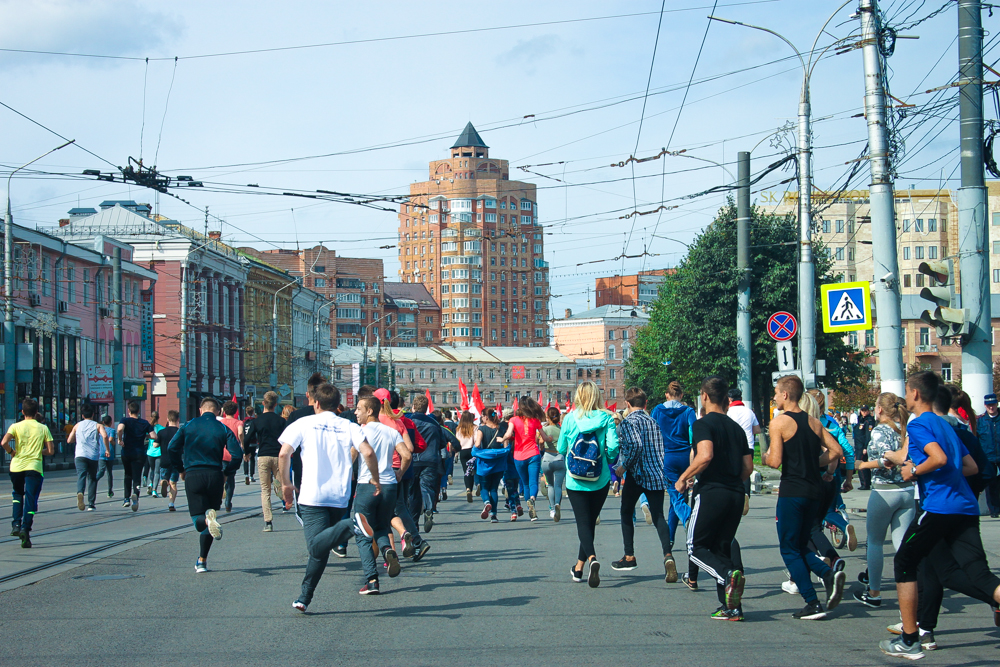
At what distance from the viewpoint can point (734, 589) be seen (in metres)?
7.59

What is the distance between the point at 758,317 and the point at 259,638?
34.3m

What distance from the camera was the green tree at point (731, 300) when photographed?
39.6 meters

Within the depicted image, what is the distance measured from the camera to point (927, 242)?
9050 centimetres

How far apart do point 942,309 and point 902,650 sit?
7415mm

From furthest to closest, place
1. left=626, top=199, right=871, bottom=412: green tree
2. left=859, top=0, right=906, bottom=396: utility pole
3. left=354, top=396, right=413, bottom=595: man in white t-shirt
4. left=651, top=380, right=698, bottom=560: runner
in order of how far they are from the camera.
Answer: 1. left=626, top=199, right=871, bottom=412: green tree
2. left=859, top=0, right=906, bottom=396: utility pole
3. left=651, top=380, right=698, bottom=560: runner
4. left=354, top=396, right=413, bottom=595: man in white t-shirt

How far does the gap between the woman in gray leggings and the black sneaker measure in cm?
383

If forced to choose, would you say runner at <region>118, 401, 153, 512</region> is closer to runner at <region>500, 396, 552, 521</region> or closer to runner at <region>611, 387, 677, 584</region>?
runner at <region>500, 396, 552, 521</region>

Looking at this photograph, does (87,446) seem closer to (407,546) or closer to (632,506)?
(407,546)

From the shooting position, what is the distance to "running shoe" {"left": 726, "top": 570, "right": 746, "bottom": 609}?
24.9 ft

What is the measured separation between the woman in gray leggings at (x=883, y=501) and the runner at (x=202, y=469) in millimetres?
5678

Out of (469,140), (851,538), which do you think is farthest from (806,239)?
(469,140)

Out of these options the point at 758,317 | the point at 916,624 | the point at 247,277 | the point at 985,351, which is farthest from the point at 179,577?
the point at 247,277

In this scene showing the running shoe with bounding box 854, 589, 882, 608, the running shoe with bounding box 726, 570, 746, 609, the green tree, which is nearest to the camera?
the running shoe with bounding box 726, 570, 746, 609

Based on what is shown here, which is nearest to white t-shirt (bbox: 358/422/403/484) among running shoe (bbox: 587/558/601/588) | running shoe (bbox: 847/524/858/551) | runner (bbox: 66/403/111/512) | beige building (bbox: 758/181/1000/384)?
running shoe (bbox: 587/558/601/588)
